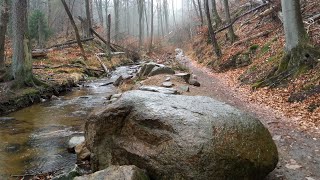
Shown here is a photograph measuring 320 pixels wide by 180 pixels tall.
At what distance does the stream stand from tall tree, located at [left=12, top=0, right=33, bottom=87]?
1.33 m

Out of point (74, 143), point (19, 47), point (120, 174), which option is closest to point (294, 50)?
point (74, 143)

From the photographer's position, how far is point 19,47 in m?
12.4

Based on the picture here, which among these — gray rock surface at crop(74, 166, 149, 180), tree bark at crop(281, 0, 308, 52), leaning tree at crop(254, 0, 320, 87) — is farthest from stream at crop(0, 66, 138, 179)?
tree bark at crop(281, 0, 308, 52)

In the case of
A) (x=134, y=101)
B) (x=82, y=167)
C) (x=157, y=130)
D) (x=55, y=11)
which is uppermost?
(x=55, y=11)

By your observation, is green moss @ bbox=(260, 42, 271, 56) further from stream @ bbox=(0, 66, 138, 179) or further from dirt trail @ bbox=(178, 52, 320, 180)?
stream @ bbox=(0, 66, 138, 179)

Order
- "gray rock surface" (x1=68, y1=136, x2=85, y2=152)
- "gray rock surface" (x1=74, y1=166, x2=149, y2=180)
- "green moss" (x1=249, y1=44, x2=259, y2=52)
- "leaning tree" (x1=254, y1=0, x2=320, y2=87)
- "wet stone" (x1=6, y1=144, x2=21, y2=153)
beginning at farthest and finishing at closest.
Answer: "green moss" (x1=249, y1=44, x2=259, y2=52) < "leaning tree" (x1=254, y1=0, x2=320, y2=87) < "wet stone" (x1=6, y1=144, x2=21, y2=153) < "gray rock surface" (x1=68, y1=136, x2=85, y2=152) < "gray rock surface" (x1=74, y1=166, x2=149, y2=180)

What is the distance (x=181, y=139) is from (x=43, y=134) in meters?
5.37

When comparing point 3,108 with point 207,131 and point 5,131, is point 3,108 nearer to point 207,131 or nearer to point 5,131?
point 5,131

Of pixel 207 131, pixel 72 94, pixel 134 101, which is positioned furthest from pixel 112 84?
pixel 207 131

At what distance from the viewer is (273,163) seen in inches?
190

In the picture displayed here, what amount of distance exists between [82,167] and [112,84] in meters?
10.9

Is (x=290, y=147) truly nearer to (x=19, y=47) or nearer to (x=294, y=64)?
(x=294, y=64)

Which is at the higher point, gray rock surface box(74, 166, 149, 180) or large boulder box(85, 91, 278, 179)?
large boulder box(85, 91, 278, 179)

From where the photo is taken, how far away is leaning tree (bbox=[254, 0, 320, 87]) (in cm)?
991
